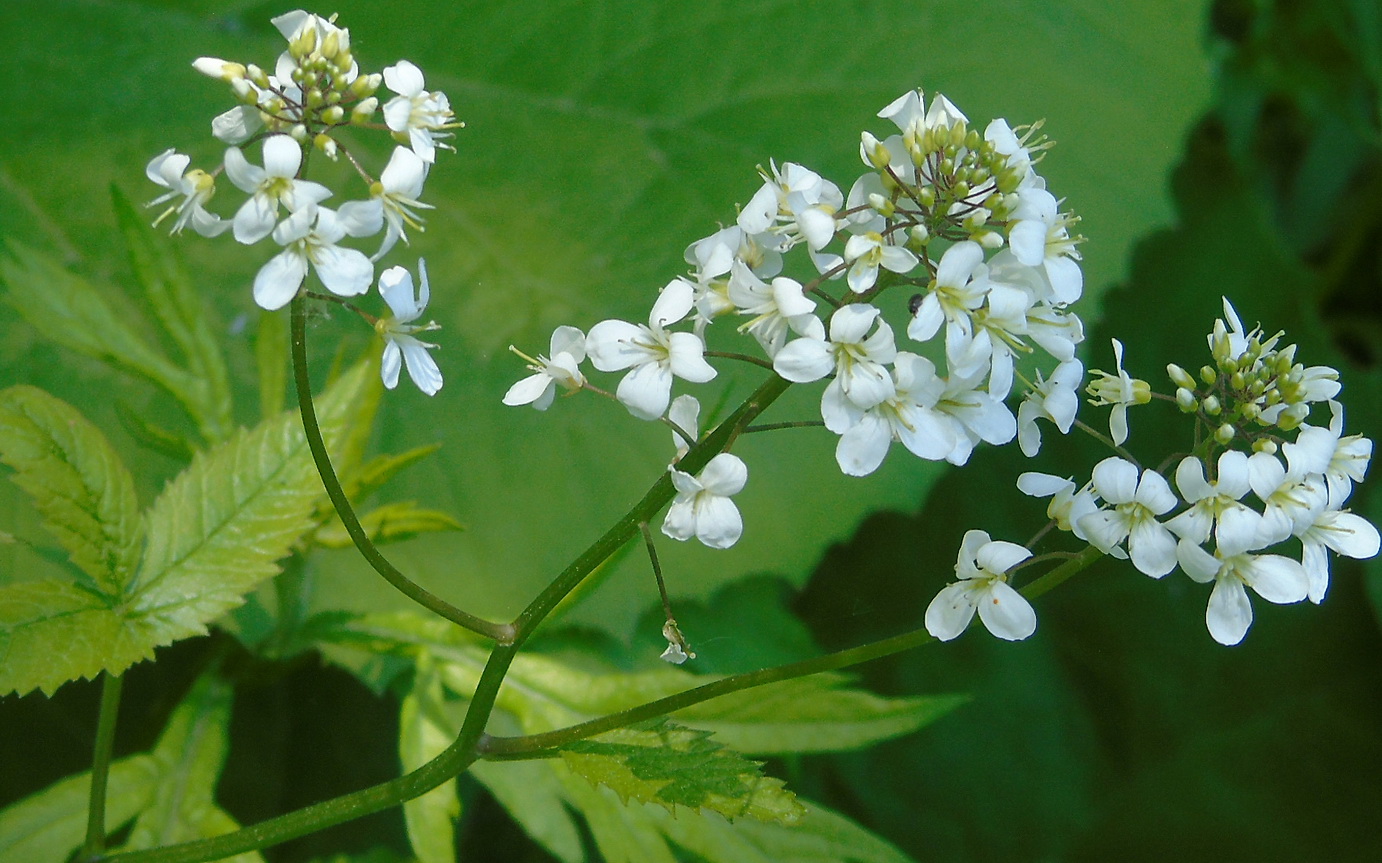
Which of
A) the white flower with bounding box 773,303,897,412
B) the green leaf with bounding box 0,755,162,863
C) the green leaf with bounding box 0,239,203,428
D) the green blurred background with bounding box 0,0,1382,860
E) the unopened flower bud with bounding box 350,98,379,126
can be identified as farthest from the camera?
the green blurred background with bounding box 0,0,1382,860

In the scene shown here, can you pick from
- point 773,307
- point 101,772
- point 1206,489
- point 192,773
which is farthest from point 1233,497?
point 192,773

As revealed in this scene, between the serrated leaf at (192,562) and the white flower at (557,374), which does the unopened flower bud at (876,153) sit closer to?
the white flower at (557,374)

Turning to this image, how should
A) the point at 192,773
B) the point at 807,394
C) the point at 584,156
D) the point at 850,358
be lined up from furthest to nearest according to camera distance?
the point at 584,156 → the point at 807,394 → the point at 192,773 → the point at 850,358

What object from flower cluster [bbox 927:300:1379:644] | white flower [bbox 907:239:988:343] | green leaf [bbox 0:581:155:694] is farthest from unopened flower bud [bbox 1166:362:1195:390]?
green leaf [bbox 0:581:155:694]

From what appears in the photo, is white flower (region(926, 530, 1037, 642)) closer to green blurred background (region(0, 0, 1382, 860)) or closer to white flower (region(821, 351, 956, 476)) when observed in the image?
white flower (region(821, 351, 956, 476))

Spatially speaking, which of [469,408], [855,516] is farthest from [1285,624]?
[469,408]

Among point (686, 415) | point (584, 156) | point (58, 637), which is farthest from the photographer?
point (584, 156)

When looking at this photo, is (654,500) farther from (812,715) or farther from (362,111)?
(812,715)
